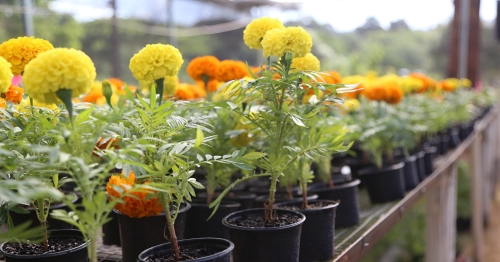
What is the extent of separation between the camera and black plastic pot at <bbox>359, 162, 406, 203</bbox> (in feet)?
5.14

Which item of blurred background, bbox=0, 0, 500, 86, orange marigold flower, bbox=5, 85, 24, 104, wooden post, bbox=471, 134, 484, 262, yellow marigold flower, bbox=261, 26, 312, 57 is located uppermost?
blurred background, bbox=0, 0, 500, 86

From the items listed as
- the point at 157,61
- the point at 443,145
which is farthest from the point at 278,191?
the point at 443,145

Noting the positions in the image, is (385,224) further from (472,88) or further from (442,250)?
(472,88)

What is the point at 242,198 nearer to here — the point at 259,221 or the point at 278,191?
the point at 278,191

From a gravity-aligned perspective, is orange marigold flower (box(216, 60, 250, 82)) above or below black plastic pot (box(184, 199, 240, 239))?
above

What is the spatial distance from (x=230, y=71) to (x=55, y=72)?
2.37ft

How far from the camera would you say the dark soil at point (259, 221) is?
848 millimetres

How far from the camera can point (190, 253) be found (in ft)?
2.39

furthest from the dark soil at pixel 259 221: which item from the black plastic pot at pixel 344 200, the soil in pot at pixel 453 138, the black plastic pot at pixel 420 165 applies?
the soil in pot at pixel 453 138

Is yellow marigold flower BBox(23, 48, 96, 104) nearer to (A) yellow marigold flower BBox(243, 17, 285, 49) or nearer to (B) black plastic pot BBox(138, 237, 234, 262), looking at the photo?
(B) black plastic pot BBox(138, 237, 234, 262)

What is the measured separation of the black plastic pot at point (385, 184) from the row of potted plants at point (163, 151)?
0.33m

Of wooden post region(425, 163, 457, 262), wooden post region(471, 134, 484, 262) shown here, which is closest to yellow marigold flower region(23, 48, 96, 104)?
wooden post region(425, 163, 457, 262)

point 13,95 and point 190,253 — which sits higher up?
point 13,95

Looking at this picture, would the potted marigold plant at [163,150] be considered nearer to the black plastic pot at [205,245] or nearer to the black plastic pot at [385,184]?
the black plastic pot at [205,245]
